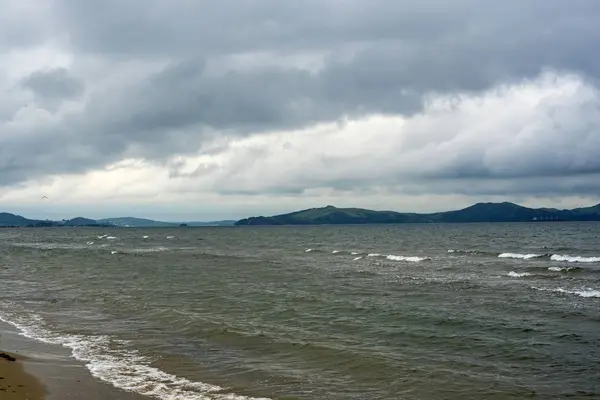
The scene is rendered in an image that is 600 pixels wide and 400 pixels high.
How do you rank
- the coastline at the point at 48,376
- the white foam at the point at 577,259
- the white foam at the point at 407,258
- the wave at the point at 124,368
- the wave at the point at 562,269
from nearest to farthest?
the coastline at the point at 48,376 < the wave at the point at 124,368 < the wave at the point at 562,269 < the white foam at the point at 577,259 < the white foam at the point at 407,258

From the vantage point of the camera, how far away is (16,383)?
48.5 feet

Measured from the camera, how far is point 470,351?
1869 centimetres

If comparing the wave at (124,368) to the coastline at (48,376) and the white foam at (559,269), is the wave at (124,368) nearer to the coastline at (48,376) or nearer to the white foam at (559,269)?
the coastline at (48,376)

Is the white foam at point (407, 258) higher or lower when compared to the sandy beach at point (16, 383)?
higher

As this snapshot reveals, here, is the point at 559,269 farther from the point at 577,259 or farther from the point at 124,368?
the point at 124,368

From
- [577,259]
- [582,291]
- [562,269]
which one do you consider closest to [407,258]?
[577,259]

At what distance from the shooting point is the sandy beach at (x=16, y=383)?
13.7m

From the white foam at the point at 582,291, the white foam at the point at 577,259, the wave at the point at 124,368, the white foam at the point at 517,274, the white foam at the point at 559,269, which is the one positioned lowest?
the wave at the point at 124,368

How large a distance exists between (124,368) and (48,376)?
2092 millimetres

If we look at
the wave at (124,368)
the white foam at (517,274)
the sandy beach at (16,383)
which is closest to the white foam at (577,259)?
the white foam at (517,274)

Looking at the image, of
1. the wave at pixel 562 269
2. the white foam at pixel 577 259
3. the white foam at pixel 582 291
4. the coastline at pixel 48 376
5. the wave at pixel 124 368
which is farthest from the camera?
the white foam at pixel 577 259

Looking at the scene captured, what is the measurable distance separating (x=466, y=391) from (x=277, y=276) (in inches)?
1159

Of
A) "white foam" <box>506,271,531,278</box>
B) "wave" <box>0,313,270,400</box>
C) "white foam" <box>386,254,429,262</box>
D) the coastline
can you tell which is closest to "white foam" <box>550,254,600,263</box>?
"white foam" <box>386,254,429,262</box>

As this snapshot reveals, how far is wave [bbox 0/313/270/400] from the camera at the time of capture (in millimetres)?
A: 14156
